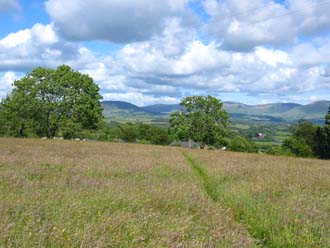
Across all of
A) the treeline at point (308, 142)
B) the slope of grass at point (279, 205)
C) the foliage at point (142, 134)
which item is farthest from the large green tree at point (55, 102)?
the foliage at point (142, 134)

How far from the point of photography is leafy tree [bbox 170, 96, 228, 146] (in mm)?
66250

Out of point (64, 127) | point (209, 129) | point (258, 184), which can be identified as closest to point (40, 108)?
point (64, 127)

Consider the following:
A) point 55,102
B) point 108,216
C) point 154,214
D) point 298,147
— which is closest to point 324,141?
point 298,147

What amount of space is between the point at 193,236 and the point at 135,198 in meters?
2.51

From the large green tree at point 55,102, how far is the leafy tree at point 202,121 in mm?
21690

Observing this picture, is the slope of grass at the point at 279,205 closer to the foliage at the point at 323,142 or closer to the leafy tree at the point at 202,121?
the leafy tree at the point at 202,121

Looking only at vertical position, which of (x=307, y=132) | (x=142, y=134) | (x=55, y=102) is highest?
(x=55, y=102)

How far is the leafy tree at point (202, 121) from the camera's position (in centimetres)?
6625

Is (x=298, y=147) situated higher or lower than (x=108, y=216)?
lower

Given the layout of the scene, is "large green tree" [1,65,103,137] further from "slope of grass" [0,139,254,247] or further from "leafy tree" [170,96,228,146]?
"slope of grass" [0,139,254,247]

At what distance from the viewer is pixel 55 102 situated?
48.0 meters

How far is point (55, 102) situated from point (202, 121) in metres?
28.0

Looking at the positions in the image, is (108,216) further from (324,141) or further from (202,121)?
(324,141)

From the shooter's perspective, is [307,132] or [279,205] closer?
[279,205]
